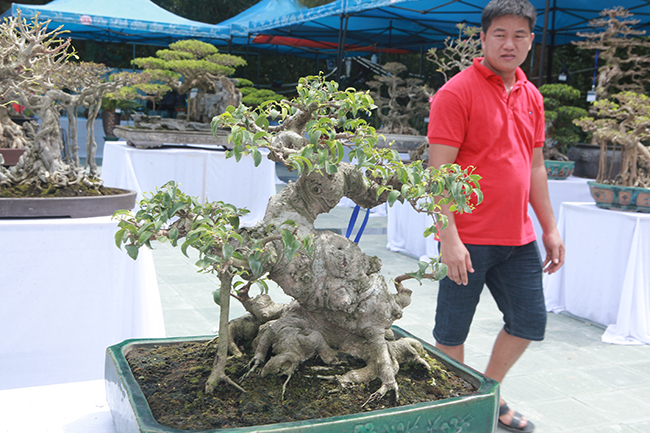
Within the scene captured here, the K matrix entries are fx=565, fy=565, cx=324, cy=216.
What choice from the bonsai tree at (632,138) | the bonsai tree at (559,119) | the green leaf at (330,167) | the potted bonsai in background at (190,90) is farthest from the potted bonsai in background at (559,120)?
the green leaf at (330,167)

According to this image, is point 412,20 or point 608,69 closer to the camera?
point 608,69

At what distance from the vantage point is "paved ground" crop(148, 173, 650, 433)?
6.22 feet

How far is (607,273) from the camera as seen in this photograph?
2.83 meters

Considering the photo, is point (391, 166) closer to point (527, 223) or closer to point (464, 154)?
point (464, 154)

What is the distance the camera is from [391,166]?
2.82 feet

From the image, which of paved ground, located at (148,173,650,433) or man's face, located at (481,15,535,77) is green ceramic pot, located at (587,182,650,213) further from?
man's face, located at (481,15,535,77)

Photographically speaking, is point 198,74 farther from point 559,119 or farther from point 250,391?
point 250,391

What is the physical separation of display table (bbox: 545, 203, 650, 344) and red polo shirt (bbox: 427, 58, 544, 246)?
145 cm

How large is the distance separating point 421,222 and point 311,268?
329cm

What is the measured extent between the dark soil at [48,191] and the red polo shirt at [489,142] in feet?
4.33

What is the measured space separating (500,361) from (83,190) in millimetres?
1583

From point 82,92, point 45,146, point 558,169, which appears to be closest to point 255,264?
point 45,146

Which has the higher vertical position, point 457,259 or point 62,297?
point 457,259

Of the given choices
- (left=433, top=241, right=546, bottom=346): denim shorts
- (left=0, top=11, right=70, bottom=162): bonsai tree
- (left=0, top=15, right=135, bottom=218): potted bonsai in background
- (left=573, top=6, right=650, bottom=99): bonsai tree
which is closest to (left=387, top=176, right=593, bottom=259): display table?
(left=573, top=6, right=650, bottom=99): bonsai tree
